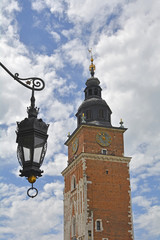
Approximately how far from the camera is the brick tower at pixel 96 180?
1378 inches

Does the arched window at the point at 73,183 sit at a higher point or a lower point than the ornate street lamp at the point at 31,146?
higher

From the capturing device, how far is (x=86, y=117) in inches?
1645

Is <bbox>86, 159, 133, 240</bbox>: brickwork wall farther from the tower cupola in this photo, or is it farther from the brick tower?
the tower cupola

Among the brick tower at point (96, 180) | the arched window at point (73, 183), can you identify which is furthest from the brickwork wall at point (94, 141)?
the arched window at point (73, 183)

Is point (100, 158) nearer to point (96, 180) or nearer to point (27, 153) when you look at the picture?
point (96, 180)

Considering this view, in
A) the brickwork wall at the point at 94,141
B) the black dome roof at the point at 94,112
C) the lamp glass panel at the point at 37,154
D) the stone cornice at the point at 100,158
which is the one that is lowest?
the lamp glass panel at the point at 37,154

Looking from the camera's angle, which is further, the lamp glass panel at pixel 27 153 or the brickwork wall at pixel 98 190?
the brickwork wall at pixel 98 190

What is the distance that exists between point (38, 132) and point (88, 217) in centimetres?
3123

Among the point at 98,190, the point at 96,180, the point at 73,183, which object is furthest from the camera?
the point at 73,183

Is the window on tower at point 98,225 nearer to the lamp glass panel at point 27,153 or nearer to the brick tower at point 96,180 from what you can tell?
the brick tower at point 96,180

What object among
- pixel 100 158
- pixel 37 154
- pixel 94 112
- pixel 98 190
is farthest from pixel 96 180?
pixel 37 154

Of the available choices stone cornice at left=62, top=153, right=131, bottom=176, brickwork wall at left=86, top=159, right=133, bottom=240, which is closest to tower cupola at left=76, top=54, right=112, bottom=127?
stone cornice at left=62, top=153, right=131, bottom=176

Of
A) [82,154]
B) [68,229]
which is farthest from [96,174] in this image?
[68,229]

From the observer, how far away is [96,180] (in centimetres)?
3666
